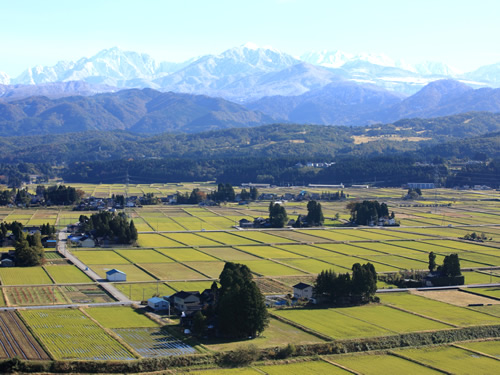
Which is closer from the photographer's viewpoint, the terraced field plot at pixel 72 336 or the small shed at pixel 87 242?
the terraced field plot at pixel 72 336

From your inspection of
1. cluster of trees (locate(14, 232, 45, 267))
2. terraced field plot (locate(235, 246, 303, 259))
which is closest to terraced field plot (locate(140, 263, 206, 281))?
cluster of trees (locate(14, 232, 45, 267))

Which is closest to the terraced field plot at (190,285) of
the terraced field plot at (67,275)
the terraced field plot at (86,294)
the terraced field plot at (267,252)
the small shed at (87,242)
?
the terraced field plot at (86,294)

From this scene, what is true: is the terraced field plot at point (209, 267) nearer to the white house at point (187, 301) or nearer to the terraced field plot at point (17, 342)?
the white house at point (187, 301)

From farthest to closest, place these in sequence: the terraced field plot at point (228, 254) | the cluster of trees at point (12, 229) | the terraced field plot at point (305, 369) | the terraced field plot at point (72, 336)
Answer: the cluster of trees at point (12, 229), the terraced field plot at point (228, 254), the terraced field plot at point (72, 336), the terraced field plot at point (305, 369)

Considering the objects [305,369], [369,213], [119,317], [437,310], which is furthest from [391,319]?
[369,213]

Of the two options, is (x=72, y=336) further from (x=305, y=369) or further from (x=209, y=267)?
(x=209, y=267)

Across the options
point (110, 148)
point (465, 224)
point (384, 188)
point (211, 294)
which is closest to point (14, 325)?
point (211, 294)

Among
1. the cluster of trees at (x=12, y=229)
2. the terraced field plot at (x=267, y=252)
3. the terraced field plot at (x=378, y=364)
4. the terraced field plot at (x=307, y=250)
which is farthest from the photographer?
the cluster of trees at (x=12, y=229)
